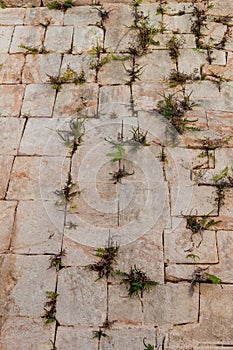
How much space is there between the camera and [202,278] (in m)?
3.36

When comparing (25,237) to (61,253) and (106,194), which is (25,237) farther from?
(106,194)

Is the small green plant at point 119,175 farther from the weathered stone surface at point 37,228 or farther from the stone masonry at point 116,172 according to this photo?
the weathered stone surface at point 37,228

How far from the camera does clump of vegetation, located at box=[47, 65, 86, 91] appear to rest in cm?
459

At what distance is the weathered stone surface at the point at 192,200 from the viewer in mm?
3697

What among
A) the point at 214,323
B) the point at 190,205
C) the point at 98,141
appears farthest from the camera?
the point at 98,141

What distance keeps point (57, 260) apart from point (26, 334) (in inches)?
26.2

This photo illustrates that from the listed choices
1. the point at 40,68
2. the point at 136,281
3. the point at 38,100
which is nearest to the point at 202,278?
the point at 136,281

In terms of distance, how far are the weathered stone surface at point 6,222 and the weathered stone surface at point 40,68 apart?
5.52ft

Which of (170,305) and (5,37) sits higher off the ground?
(5,37)

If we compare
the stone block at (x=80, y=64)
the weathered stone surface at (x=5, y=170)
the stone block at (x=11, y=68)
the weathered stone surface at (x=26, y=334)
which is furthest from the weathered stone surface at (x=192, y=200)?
the stone block at (x=11, y=68)

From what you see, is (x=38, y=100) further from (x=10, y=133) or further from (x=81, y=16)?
(x=81, y=16)

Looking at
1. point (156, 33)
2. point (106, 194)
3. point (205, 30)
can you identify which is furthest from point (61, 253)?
point (205, 30)

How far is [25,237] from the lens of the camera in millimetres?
3609

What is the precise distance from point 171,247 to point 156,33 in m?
2.95
